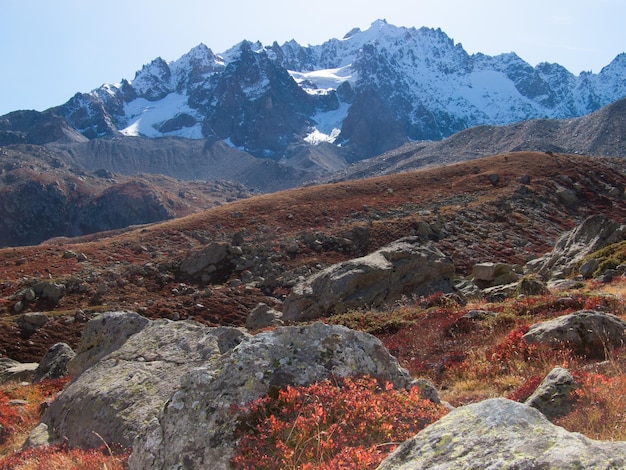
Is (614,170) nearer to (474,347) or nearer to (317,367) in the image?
(474,347)

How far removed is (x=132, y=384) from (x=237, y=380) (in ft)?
13.7

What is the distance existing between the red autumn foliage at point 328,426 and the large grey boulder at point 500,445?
62 cm

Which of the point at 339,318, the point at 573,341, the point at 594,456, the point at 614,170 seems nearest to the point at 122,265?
the point at 339,318

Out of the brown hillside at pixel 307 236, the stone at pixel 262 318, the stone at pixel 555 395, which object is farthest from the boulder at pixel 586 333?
the brown hillside at pixel 307 236

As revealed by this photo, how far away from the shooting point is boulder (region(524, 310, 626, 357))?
10.2m

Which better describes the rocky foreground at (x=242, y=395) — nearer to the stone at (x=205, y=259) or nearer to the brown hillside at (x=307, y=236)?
the brown hillside at (x=307, y=236)

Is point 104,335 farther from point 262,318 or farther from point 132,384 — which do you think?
point 262,318

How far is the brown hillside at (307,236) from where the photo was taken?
33781 mm

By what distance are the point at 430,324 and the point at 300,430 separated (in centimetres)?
1246

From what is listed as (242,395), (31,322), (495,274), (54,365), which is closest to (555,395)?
(242,395)

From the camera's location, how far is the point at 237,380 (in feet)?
18.5

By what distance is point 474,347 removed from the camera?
1296 cm

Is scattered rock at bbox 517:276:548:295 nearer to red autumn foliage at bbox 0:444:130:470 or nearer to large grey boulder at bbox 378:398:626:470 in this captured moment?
red autumn foliage at bbox 0:444:130:470

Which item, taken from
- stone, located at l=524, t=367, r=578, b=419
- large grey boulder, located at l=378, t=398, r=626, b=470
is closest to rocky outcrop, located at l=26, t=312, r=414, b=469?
stone, located at l=524, t=367, r=578, b=419
